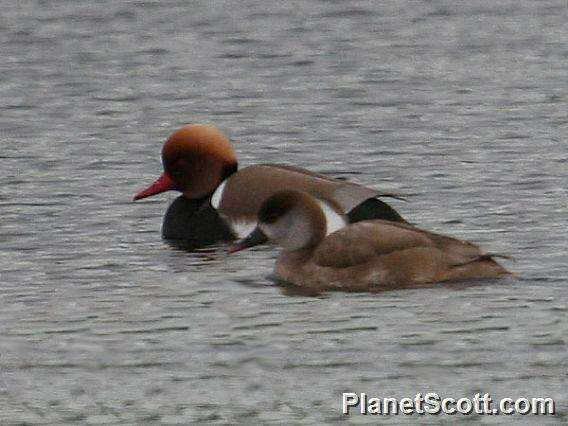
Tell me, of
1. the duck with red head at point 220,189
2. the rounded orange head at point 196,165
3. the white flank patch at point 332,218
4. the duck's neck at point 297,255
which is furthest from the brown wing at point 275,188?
the duck's neck at point 297,255

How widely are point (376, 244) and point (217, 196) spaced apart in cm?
257

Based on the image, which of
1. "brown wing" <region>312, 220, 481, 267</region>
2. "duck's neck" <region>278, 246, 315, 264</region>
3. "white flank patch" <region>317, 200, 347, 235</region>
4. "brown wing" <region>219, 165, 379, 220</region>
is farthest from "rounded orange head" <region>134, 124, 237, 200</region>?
"brown wing" <region>312, 220, 481, 267</region>

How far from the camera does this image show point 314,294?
11492 millimetres

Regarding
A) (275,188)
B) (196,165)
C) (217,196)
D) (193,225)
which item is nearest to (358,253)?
(275,188)

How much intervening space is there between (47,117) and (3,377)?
24.9ft

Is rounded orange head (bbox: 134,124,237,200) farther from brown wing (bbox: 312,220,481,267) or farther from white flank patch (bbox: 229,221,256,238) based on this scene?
brown wing (bbox: 312,220,481,267)

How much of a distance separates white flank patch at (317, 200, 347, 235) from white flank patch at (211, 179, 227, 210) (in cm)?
138

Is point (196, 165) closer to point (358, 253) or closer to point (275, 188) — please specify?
point (275, 188)

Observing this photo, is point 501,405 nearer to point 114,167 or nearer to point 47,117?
point 114,167

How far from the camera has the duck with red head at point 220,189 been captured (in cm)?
1292

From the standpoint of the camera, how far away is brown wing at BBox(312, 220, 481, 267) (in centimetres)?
1153

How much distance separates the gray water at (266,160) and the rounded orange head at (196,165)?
0.97 ft

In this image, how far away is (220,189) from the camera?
46.2 feet

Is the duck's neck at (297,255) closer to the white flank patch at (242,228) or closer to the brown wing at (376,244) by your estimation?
the brown wing at (376,244)
